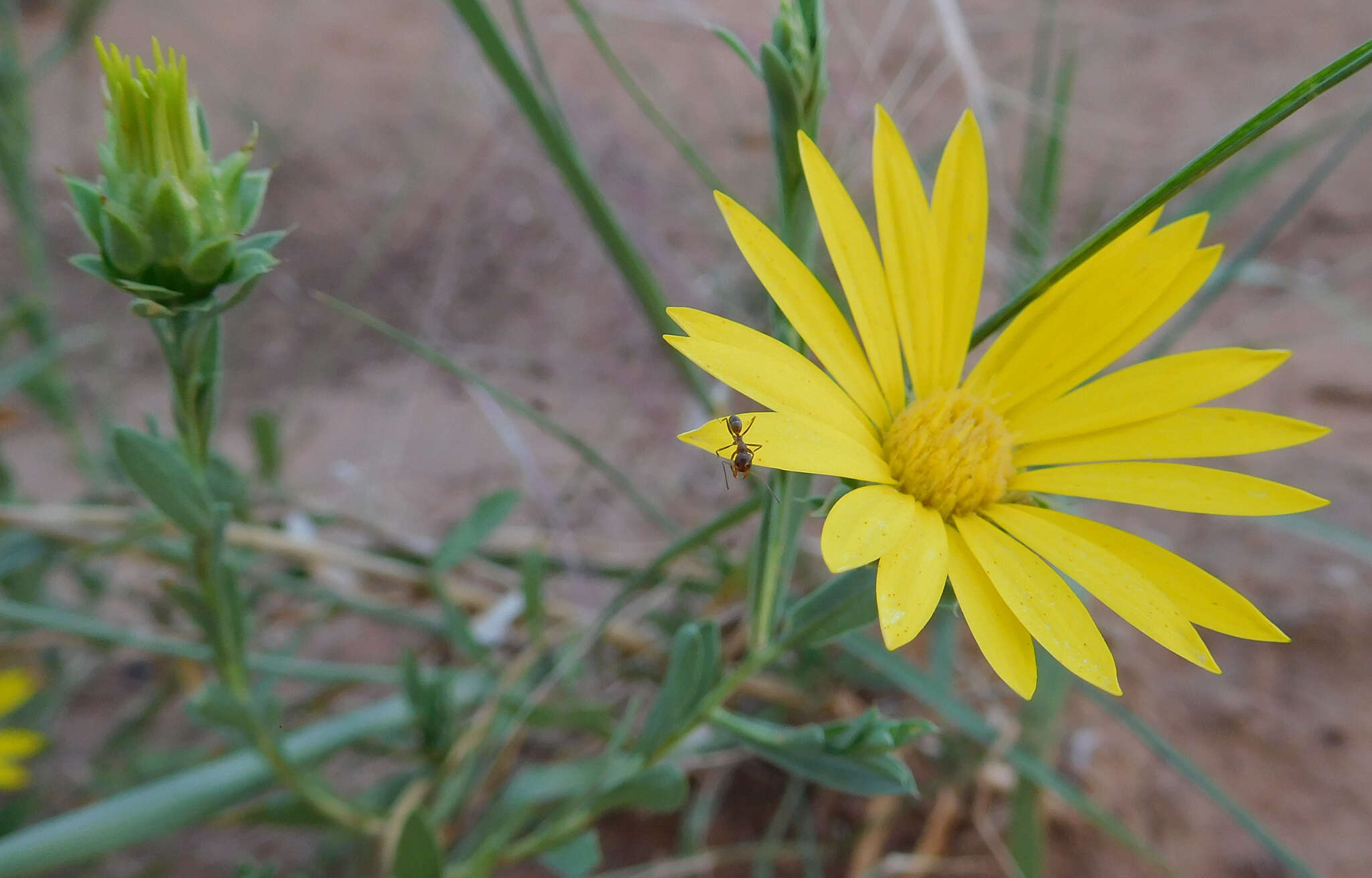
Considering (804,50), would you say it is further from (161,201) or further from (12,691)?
(12,691)

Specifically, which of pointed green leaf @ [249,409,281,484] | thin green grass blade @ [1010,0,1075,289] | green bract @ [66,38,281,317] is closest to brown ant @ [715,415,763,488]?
green bract @ [66,38,281,317]

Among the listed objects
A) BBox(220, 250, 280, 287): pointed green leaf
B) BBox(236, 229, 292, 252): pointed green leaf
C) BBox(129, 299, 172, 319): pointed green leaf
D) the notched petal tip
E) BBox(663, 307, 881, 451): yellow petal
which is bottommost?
the notched petal tip

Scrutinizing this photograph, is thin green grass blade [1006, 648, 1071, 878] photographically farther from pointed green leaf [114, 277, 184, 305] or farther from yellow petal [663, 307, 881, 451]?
pointed green leaf [114, 277, 184, 305]

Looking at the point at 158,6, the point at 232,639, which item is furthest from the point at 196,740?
the point at 158,6

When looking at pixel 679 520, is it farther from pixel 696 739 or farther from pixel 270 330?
pixel 270 330

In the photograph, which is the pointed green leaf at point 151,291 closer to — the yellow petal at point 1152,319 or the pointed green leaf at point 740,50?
the pointed green leaf at point 740,50

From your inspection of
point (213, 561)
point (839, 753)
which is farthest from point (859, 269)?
point (213, 561)
